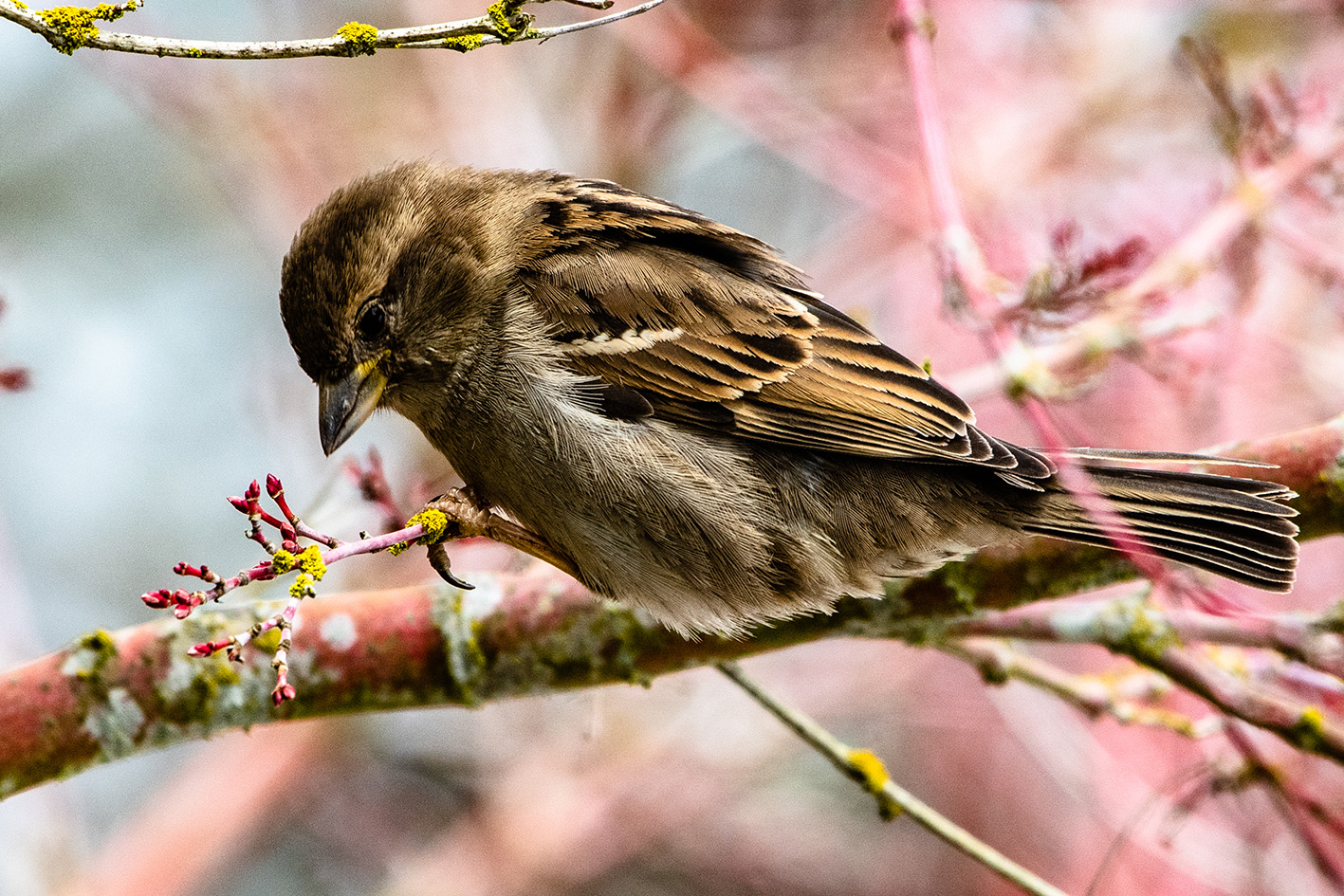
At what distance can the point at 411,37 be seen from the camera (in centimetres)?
191

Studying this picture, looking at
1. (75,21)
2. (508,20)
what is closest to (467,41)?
(508,20)

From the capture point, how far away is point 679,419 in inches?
Result: 134

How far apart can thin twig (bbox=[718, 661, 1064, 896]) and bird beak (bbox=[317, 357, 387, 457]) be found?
1.19 meters

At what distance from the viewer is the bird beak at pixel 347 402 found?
317 centimetres

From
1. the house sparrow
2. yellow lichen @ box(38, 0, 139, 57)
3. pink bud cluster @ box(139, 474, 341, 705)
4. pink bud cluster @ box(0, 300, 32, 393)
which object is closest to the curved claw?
the house sparrow

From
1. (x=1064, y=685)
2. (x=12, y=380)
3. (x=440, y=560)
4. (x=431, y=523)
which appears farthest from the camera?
(x=1064, y=685)

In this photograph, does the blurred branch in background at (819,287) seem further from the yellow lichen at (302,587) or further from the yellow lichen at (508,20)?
the yellow lichen at (302,587)

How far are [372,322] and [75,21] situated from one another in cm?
134

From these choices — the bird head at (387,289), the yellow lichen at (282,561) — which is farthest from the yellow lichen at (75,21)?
the bird head at (387,289)

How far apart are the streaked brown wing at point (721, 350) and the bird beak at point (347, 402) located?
1.63ft

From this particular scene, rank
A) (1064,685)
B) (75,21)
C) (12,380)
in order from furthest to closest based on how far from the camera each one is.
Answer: (1064,685) < (12,380) < (75,21)

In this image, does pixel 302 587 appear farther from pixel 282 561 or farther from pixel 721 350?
pixel 721 350

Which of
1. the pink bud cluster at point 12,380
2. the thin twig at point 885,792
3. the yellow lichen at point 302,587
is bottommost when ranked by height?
the thin twig at point 885,792

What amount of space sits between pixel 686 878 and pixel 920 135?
4671mm
